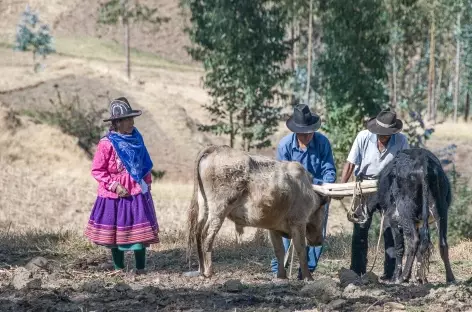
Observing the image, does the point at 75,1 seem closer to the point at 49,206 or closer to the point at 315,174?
the point at 49,206

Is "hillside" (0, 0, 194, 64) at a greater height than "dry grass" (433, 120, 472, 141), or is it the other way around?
"hillside" (0, 0, 194, 64)

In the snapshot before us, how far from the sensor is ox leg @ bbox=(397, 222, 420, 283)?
858cm

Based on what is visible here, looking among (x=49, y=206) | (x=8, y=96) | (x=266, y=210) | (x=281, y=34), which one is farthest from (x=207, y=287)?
(x=8, y=96)

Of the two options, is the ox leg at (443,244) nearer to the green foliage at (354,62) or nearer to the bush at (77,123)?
the green foliage at (354,62)

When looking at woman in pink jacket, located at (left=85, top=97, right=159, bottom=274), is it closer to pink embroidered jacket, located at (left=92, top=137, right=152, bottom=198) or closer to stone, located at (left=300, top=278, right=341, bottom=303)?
pink embroidered jacket, located at (left=92, top=137, right=152, bottom=198)

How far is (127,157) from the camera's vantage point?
9.10 m

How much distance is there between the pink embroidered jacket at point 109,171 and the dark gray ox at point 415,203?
2417mm

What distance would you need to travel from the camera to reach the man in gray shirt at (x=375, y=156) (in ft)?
30.7

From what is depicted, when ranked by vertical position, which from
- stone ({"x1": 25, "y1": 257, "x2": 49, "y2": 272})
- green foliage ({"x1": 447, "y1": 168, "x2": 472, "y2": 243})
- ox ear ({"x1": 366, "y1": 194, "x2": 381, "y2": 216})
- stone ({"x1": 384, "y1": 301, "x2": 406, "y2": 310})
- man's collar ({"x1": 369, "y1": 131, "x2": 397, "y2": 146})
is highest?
man's collar ({"x1": 369, "y1": 131, "x2": 397, "y2": 146})

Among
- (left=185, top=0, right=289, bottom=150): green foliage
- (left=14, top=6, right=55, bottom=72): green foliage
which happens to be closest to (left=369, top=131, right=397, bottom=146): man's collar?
(left=185, top=0, right=289, bottom=150): green foliage

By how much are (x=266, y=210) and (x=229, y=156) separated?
62 centimetres

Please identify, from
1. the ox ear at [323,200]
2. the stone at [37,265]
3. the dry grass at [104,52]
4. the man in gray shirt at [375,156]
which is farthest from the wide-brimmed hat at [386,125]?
the dry grass at [104,52]

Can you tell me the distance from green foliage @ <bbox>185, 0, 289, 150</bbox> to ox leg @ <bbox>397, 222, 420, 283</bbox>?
14.9 meters

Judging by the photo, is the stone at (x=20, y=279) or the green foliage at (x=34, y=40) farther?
the green foliage at (x=34, y=40)
